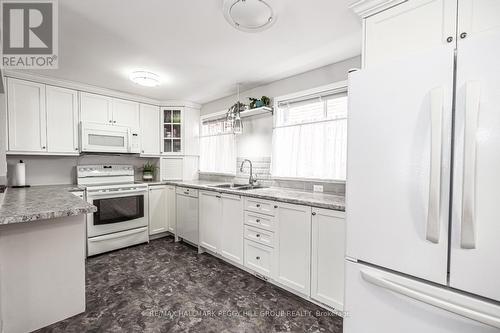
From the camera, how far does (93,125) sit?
3.34 m

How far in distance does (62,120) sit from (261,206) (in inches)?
117

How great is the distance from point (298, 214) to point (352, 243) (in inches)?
34.1

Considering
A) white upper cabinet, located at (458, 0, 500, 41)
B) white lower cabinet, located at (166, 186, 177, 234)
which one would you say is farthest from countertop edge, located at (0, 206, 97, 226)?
white upper cabinet, located at (458, 0, 500, 41)

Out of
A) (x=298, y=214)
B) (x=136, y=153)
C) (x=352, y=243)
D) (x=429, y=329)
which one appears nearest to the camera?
(x=429, y=329)

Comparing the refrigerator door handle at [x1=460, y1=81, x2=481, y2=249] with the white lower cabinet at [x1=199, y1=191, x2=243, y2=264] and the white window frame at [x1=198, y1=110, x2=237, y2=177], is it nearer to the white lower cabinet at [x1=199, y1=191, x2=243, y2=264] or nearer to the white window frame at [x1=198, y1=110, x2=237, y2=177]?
the white lower cabinet at [x1=199, y1=191, x2=243, y2=264]

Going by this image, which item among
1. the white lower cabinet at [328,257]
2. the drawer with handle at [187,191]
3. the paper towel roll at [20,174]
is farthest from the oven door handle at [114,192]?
the white lower cabinet at [328,257]

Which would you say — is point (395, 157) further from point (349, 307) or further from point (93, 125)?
point (93, 125)

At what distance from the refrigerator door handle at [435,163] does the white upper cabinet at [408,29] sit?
1.36 feet

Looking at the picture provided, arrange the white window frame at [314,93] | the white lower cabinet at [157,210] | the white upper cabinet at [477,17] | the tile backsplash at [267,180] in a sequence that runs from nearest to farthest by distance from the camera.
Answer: the white upper cabinet at [477,17]
the white window frame at [314,93]
the tile backsplash at [267,180]
the white lower cabinet at [157,210]

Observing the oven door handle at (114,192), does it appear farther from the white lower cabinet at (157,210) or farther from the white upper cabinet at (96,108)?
the white upper cabinet at (96,108)

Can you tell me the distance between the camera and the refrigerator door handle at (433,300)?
2.83 ft

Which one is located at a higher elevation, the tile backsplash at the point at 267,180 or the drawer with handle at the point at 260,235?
the tile backsplash at the point at 267,180

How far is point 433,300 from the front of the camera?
3.15ft

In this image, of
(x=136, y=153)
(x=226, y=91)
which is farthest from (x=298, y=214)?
(x=136, y=153)
